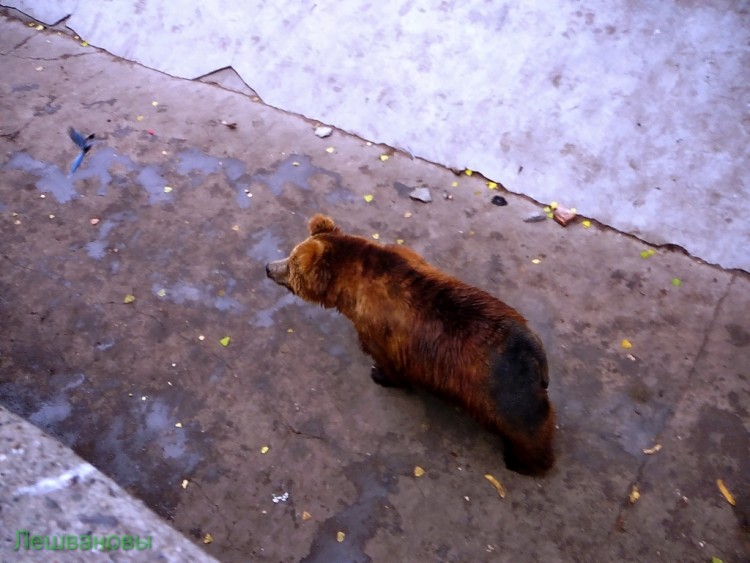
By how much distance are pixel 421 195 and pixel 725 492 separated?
290 cm

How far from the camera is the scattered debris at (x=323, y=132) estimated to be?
17.9ft

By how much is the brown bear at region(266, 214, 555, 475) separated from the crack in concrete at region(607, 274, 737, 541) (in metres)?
0.45

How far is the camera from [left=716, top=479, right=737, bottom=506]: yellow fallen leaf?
3.21 m

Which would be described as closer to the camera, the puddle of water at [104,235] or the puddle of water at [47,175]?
the puddle of water at [104,235]

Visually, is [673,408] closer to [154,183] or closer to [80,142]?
[154,183]

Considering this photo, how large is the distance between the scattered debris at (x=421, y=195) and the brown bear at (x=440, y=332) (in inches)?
57.2

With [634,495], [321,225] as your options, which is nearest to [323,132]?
[321,225]

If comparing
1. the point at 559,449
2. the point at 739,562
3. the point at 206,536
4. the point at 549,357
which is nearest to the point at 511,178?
the point at 549,357

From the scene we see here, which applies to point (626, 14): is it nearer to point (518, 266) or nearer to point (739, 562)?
point (518, 266)

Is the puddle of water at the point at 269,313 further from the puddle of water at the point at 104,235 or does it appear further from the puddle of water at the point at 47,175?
the puddle of water at the point at 47,175

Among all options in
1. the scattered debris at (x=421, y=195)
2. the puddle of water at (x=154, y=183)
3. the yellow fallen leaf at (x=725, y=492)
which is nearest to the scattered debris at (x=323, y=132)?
the scattered debris at (x=421, y=195)

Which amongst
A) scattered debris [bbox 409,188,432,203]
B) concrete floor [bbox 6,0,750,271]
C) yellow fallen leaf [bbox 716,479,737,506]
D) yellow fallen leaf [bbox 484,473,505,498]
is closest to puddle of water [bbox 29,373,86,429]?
yellow fallen leaf [bbox 484,473,505,498]

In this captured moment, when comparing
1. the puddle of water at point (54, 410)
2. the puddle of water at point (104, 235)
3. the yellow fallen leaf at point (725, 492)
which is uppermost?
the yellow fallen leaf at point (725, 492)

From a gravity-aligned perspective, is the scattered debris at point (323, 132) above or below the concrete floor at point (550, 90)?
below
